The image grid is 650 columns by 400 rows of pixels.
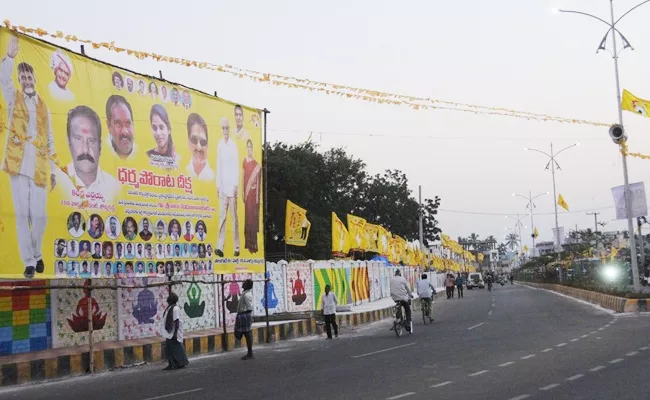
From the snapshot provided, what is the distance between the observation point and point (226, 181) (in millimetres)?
21781

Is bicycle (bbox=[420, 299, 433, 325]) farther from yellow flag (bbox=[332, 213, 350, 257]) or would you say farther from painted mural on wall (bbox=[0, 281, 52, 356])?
painted mural on wall (bbox=[0, 281, 52, 356])

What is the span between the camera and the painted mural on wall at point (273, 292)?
95.3ft

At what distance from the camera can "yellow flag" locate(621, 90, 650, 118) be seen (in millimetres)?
29500

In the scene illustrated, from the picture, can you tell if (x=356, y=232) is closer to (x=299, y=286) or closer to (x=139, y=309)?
(x=299, y=286)

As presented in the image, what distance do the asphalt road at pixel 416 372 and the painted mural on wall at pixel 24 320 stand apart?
7.56ft

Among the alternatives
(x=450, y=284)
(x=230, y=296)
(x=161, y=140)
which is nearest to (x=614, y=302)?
(x=230, y=296)

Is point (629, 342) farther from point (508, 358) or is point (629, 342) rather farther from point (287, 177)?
point (287, 177)

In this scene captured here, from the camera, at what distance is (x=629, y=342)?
17.0 metres

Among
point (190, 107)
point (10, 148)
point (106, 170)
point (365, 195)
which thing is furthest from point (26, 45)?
point (365, 195)

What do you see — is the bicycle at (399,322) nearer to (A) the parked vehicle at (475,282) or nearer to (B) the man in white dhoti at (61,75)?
(B) the man in white dhoti at (61,75)

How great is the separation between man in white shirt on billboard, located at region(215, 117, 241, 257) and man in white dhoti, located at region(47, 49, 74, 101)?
5.71 m

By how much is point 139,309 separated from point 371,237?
2767 cm

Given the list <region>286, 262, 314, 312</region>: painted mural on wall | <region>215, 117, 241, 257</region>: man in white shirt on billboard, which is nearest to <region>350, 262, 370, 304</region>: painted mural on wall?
<region>286, 262, 314, 312</region>: painted mural on wall

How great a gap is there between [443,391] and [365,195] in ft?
231
